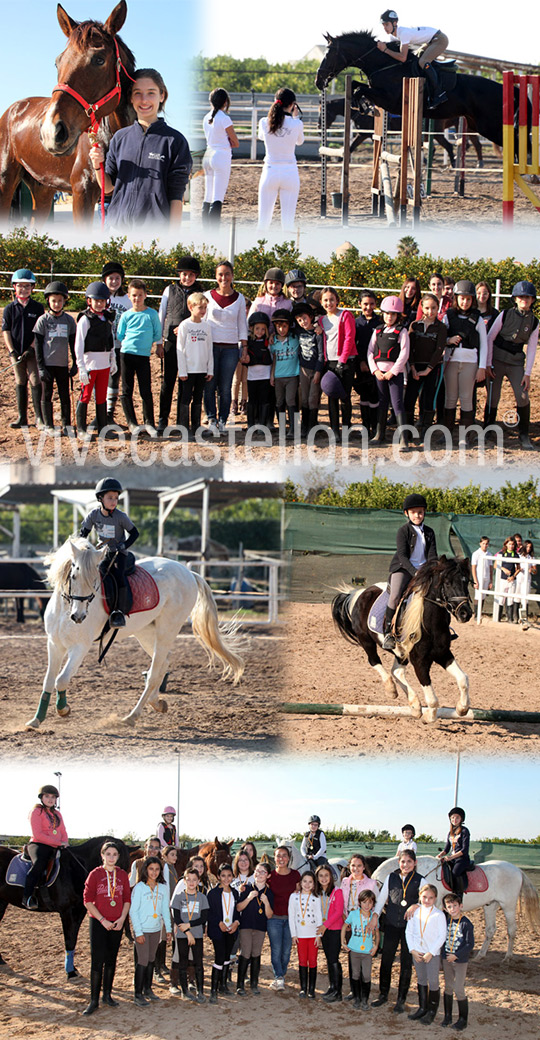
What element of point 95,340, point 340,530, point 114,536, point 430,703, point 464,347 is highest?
point 464,347

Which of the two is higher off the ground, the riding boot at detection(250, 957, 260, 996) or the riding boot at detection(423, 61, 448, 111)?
the riding boot at detection(423, 61, 448, 111)

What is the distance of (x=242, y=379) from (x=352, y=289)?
2.87 m

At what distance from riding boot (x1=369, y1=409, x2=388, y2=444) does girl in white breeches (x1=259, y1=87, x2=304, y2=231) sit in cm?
216

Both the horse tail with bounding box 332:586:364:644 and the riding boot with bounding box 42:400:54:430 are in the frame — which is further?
the horse tail with bounding box 332:586:364:644

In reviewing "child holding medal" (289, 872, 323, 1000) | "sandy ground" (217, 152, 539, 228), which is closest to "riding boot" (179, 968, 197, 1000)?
"child holding medal" (289, 872, 323, 1000)

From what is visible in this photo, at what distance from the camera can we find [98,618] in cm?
761

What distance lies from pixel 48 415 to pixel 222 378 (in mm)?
1509

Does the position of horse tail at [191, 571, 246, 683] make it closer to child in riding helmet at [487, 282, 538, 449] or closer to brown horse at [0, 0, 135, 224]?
child in riding helmet at [487, 282, 538, 449]

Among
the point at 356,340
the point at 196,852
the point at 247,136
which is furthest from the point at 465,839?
the point at 247,136

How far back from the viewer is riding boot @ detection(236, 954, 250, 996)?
588cm

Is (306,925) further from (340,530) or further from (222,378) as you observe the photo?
(340,530)

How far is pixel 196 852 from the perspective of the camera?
6.90 meters

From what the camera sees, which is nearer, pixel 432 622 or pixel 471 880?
pixel 471 880

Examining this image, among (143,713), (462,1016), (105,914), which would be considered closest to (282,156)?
(143,713)
